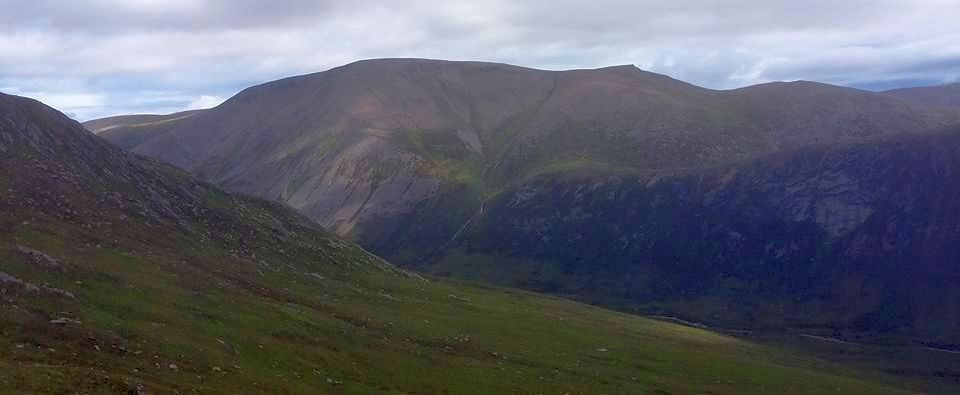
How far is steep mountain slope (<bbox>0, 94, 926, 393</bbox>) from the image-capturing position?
50469mm

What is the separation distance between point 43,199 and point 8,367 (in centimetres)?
4791

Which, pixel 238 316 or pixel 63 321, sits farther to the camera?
pixel 238 316

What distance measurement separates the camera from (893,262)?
193m

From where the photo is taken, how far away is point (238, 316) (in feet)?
220

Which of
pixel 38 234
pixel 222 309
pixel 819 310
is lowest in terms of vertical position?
pixel 819 310

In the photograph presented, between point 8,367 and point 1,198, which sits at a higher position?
point 1,198

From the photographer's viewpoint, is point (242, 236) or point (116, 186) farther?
point (242, 236)

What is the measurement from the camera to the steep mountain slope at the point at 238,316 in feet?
166

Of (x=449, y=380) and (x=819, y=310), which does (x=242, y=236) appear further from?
(x=819, y=310)

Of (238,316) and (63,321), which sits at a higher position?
(63,321)

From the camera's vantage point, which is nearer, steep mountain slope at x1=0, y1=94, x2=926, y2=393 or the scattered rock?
steep mountain slope at x1=0, y1=94, x2=926, y2=393

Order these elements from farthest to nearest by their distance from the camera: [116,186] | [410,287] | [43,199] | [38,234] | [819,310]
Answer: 1. [819,310]
2. [410,287]
3. [116,186]
4. [43,199]
5. [38,234]

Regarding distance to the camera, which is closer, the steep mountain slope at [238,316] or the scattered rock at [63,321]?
the steep mountain slope at [238,316]

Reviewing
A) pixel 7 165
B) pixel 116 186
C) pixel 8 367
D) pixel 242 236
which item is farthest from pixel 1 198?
pixel 8 367
